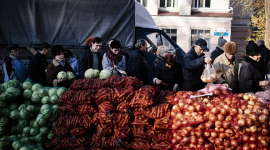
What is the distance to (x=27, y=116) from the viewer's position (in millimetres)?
4047

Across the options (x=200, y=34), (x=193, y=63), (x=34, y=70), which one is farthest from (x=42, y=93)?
(x=200, y=34)

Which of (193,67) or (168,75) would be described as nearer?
(193,67)

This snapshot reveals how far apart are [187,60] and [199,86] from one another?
27.0 inches

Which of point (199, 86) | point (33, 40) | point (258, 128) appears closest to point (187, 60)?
point (199, 86)

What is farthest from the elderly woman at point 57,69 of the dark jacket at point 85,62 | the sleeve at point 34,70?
the sleeve at point 34,70

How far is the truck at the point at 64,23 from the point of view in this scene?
7449mm

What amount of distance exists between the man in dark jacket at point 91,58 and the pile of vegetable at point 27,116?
58.2 inches

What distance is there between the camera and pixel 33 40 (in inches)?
295

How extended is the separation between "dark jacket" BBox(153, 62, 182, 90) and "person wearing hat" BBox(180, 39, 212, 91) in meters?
0.22

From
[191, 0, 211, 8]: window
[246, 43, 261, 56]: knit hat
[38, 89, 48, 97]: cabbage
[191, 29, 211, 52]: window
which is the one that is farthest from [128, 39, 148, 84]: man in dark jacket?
[191, 0, 211, 8]: window

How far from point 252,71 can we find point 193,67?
1084mm

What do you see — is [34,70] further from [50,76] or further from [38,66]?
[50,76]

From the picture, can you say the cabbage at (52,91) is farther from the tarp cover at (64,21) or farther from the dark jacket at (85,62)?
the tarp cover at (64,21)

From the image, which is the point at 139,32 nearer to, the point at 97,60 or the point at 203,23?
the point at 97,60
